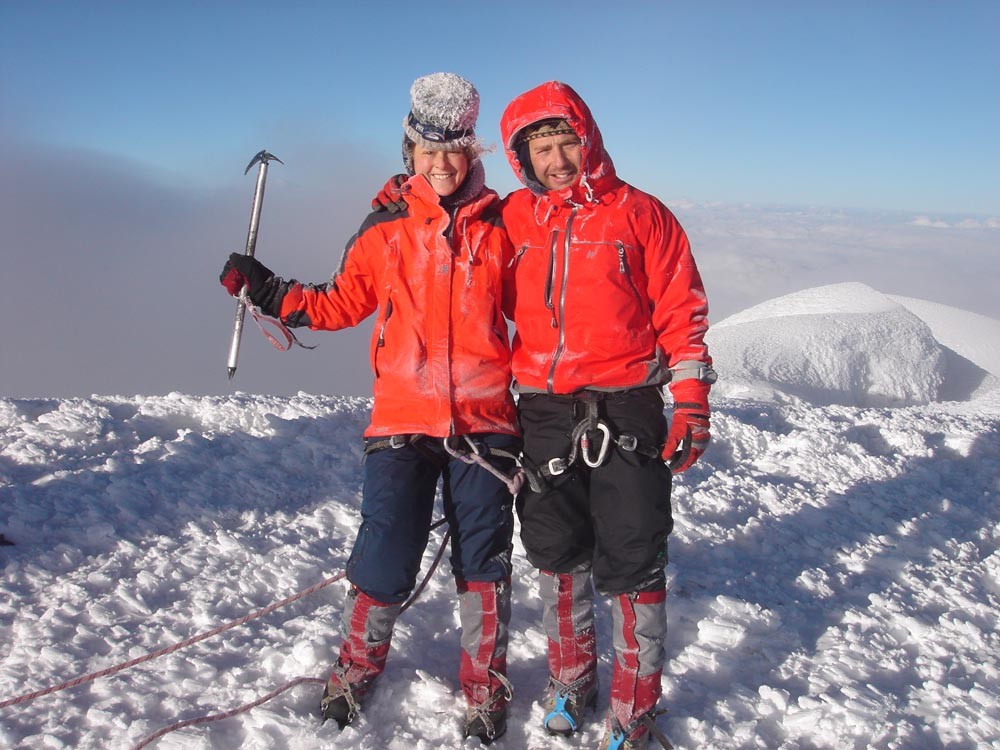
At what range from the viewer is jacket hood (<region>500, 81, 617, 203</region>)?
2711 millimetres

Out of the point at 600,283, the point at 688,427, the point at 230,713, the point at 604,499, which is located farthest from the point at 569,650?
the point at 600,283

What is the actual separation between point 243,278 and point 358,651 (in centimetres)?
146

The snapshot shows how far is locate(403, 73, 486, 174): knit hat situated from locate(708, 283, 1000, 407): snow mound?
647 cm

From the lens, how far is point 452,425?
2.66m

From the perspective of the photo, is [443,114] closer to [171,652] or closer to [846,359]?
[171,652]

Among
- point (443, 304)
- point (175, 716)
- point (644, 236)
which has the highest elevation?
point (644, 236)

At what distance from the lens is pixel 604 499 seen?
8.73ft

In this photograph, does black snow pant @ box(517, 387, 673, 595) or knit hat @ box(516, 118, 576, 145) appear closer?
black snow pant @ box(517, 387, 673, 595)

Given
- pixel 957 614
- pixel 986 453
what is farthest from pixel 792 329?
pixel 957 614

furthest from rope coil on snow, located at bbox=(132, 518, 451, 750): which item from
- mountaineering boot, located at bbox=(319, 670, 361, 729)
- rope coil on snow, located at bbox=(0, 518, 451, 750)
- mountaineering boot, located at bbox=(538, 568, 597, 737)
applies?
mountaineering boot, located at bbox=(538, 568, 597, 737)

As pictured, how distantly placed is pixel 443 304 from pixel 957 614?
3.03m

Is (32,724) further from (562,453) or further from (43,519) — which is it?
(562,453)

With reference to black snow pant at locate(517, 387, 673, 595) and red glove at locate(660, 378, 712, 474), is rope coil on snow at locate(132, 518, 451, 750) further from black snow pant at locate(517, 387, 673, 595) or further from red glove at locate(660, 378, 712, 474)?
red glove at locate(660, 378, 712, 474)

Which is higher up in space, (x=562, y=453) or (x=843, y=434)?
(x=562, y=453)
